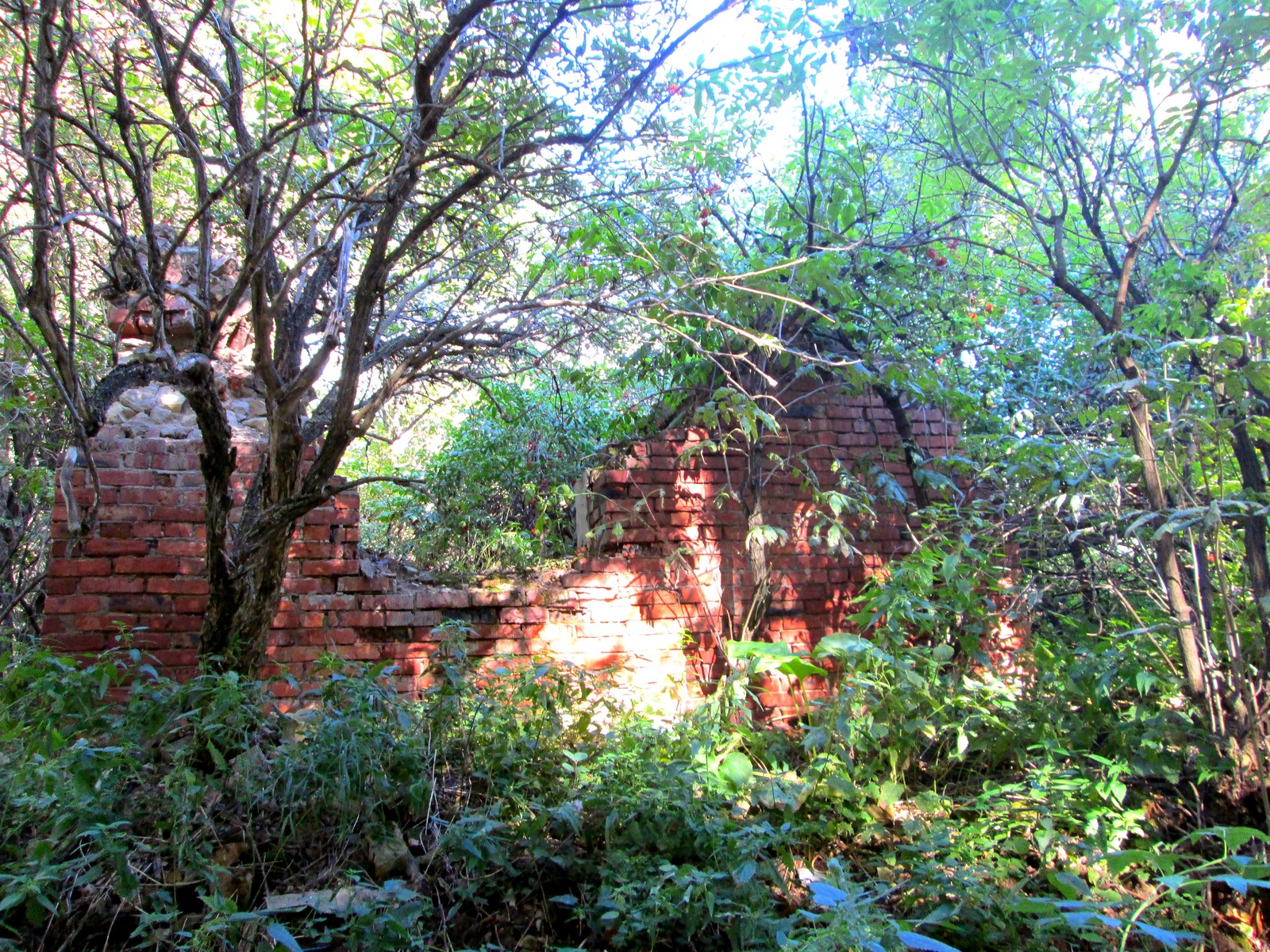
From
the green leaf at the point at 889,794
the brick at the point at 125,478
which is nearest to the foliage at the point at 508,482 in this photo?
the brick at the point at 125,478

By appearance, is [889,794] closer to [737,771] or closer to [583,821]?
[737,771]

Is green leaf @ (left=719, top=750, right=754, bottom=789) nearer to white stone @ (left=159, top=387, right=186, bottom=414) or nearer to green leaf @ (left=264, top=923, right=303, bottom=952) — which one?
green leaf @ (left=264, top=923, right=303, bottom=952)

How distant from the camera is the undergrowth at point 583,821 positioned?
2.31 metres

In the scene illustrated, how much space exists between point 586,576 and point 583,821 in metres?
1.73

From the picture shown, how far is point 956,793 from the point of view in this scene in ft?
12.0

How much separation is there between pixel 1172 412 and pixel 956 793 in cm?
197

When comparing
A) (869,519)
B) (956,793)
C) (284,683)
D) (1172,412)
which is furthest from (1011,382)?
(284,683)

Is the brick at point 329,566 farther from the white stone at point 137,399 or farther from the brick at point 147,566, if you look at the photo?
the white stone at point 137,399

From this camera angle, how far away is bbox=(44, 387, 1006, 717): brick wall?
12.7 ft

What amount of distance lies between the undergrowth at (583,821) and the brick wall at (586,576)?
1.44ft

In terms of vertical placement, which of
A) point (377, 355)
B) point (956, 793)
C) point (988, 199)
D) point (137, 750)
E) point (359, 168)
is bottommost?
point (956, 793)

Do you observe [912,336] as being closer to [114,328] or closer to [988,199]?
[988,199]

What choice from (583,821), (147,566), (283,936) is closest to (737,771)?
(583,821)

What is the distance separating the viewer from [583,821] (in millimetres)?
2873
